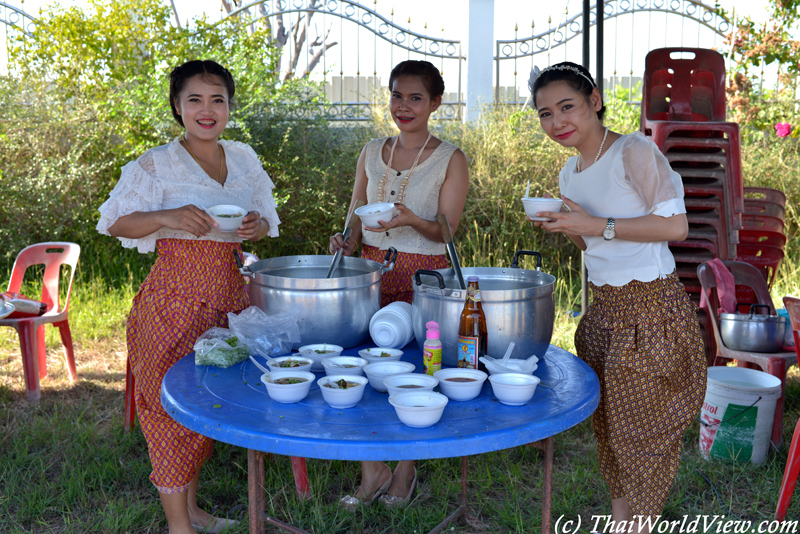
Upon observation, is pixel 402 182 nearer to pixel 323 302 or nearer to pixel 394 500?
pixel 323 302

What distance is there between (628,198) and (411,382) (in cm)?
99

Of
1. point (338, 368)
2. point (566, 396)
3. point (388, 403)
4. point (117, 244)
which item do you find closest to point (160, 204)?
point (338, 368)

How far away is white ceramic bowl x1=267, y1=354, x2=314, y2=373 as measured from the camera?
6.13 feet

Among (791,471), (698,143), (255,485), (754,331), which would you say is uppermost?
(698,143)

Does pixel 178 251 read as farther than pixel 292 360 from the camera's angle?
Yes

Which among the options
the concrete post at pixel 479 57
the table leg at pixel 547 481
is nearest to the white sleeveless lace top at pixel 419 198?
the table leg at pixel 547 481

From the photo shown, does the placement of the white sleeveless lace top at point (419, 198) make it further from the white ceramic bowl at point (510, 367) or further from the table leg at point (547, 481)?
the table leg at point (547, 481)

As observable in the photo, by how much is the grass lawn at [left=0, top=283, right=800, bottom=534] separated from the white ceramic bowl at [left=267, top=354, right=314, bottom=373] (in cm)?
116

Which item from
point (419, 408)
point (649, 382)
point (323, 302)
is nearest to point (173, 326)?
point (323, 302)

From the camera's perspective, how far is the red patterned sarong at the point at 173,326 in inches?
94.6

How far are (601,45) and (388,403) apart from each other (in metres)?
3.01

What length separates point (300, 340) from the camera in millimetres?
2150

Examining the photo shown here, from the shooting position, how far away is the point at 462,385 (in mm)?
1732

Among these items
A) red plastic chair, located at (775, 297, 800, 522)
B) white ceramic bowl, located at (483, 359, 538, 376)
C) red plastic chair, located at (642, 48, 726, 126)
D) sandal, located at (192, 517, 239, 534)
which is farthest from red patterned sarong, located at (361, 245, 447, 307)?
red plastic chair, located at (642, 48, 726, 126)
